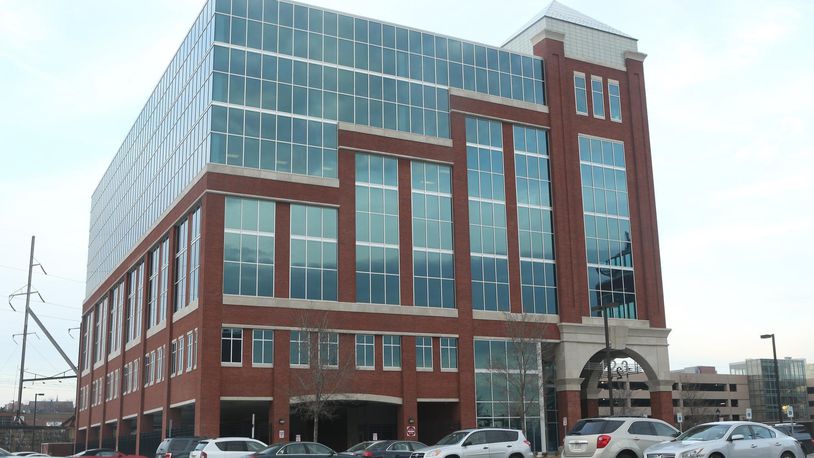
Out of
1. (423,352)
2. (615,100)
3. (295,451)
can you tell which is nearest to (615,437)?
(295,451)

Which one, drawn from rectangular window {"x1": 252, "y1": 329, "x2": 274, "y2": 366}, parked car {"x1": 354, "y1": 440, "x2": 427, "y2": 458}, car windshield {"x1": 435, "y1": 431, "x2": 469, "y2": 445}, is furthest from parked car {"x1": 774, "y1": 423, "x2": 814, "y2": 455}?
rectangular window {"x1": 252, "y1": 329, "x2": 274, "y2": 366}

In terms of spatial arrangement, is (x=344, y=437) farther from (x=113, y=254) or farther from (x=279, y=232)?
(x=113, y=254)

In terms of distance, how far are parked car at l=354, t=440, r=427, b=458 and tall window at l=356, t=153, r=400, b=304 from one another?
15.7 meters

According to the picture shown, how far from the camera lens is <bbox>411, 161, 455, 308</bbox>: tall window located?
54.1 metres

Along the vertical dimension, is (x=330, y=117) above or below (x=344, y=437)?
above

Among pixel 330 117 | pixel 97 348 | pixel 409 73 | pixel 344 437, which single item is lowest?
pixel 344 437

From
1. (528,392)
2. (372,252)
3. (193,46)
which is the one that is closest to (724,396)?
(528,392)

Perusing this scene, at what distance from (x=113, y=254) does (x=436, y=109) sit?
36217mm

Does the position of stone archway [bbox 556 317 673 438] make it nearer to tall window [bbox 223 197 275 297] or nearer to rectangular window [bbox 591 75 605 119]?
rectangular window [bbox 591 75 605 119]

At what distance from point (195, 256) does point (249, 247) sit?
374cm

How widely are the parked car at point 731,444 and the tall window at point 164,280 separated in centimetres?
4045

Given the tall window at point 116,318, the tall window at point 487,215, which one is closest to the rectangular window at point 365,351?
the tall window at point 487,215

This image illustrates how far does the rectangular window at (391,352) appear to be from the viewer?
51719mm

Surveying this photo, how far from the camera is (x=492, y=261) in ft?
185
